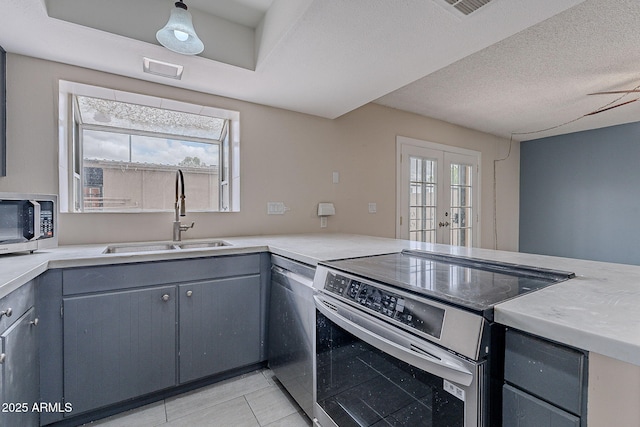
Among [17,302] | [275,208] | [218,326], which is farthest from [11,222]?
[275,208]

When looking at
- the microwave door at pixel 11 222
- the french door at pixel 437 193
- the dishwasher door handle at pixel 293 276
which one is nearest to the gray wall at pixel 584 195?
the french door at pixel 437 193

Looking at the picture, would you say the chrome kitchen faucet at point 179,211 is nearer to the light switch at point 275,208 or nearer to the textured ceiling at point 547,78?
the light switch at point 275,208

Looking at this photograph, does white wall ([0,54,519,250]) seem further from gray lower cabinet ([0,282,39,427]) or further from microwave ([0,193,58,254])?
gray lower cabinet ([0,282,39,427])

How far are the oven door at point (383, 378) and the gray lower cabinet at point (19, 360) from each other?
1153 mm

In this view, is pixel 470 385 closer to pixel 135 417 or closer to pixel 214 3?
pixel 135 417

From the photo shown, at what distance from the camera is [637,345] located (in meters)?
0.55

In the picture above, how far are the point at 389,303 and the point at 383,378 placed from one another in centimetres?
27

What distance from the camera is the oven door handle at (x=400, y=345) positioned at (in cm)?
77

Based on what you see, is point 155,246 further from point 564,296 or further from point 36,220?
point 564,296

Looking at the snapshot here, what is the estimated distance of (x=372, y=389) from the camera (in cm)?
109

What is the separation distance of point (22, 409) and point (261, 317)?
1117mm

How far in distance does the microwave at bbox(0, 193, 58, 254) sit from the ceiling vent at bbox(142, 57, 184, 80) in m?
0.98

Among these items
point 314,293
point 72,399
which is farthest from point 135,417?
point 314,293

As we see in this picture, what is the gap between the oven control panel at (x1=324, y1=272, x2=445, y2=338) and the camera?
854 mm
